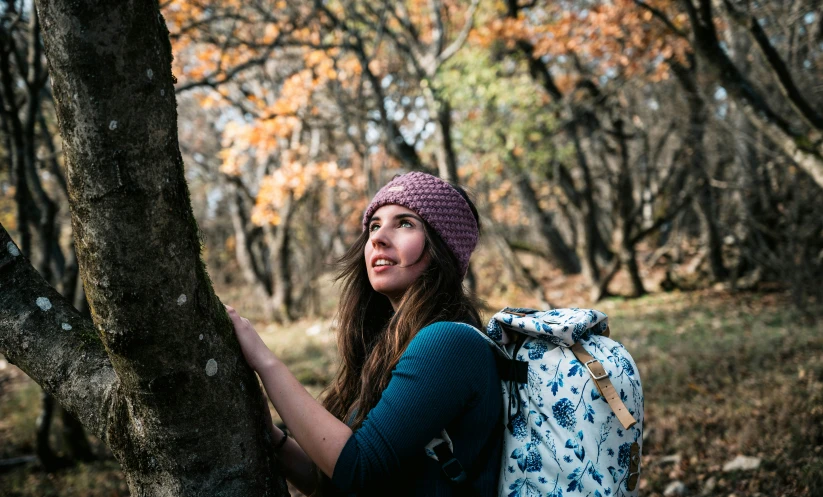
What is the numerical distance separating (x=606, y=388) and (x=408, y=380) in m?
0.53

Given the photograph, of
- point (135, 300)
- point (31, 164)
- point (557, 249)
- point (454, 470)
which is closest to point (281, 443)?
point (454, 470)

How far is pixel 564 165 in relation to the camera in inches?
521

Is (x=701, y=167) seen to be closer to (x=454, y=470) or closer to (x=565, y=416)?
(x=565, y=416)

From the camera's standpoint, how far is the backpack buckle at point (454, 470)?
5.33 feet

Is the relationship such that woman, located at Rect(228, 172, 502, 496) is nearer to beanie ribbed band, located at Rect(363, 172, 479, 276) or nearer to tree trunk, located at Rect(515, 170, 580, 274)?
beanie ribbed band, located at Rect(363, 172, 479, 276)

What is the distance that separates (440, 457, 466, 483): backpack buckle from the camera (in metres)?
1.62

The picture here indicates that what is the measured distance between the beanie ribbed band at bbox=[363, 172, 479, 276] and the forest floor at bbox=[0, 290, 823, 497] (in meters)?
2.57

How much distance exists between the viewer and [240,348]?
1.65m

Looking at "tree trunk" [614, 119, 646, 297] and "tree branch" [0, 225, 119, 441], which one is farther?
Answer: "tree trunk" [614, 119, 646, 297]

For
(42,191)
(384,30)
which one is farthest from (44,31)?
(384,30)

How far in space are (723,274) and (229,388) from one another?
1267 centimetres

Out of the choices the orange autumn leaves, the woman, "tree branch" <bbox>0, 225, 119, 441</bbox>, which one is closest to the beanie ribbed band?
the woman

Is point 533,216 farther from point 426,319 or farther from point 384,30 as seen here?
point 426,319

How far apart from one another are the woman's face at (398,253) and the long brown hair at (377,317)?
1.3 inches
